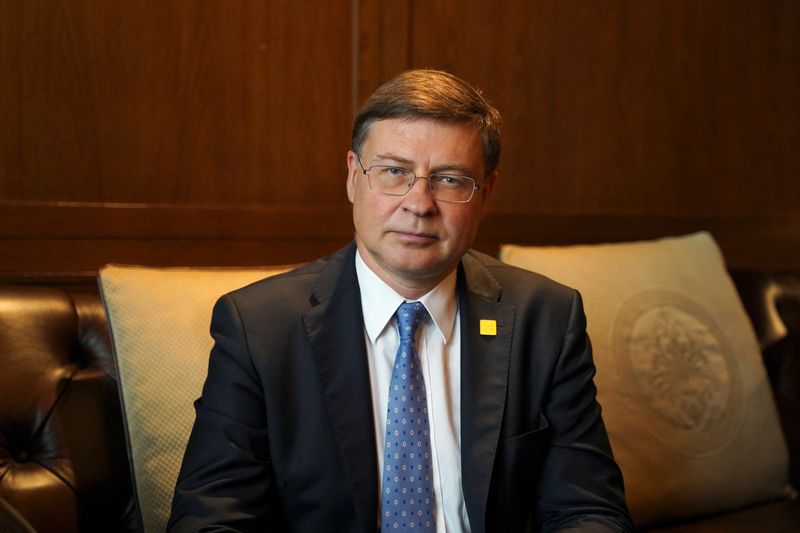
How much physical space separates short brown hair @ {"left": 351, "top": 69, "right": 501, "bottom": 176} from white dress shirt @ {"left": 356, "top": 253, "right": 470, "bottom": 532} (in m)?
0.28

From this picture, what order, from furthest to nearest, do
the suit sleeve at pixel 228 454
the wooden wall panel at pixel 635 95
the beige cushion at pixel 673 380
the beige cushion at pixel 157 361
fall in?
1. the wooden wall panel at pixel 635 95
2. the beige cushion at pixel 673 380
3. the beige cushion at pixel 157 361
4. the suit sleeve at pixel 228 454

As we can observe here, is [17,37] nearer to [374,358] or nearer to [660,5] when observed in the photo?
[374,358]

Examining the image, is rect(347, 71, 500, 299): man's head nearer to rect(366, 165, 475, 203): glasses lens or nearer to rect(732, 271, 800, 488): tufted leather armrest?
rect(366, 165, 475, 203): glasses lens

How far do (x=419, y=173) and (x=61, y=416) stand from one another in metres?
0.88

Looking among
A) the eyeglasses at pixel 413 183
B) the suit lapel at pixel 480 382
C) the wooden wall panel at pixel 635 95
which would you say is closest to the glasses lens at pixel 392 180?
the eyeglasses at pixel 413 183

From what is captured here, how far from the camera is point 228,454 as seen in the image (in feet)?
5.12

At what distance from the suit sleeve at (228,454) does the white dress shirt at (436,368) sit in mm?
221

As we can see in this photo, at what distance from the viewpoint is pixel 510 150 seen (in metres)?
2.72

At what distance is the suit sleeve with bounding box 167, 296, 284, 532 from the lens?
153cm

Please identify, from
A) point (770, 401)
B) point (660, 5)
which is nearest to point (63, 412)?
point (770, 401)

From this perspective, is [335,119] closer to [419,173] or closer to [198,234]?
[198,234]

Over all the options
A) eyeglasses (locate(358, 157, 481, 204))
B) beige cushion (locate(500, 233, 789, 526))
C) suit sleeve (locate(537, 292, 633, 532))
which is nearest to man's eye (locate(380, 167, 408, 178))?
eyeglasses (locate(358, 157, 481, 204))

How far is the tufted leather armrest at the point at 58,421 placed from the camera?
1718 mm

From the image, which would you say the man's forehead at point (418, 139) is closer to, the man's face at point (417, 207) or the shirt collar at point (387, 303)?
the man's face at point (417, 207)
